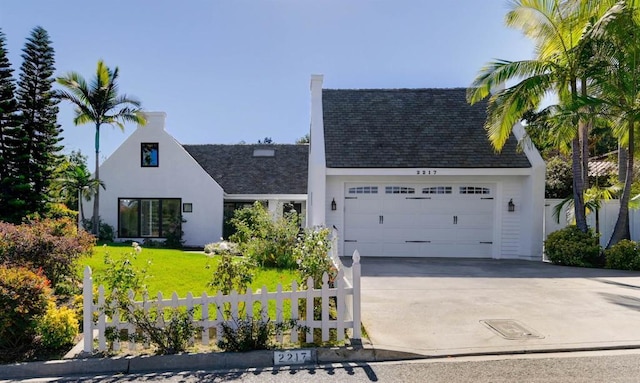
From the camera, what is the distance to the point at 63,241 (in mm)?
6621

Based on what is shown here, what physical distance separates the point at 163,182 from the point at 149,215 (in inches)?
66.1

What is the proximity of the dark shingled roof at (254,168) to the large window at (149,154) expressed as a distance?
318 centimetres

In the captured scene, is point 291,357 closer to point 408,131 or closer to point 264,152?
point 408,131

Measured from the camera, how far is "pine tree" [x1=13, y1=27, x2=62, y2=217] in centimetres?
1515

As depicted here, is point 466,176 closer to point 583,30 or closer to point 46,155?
point 583,30

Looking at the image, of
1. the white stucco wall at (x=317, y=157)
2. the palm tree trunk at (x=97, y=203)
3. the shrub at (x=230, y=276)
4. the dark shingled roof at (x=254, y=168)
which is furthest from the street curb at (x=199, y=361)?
the dark shingled roof at (x=254, y=168)

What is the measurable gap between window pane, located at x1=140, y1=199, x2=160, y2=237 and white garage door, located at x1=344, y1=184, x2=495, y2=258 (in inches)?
396

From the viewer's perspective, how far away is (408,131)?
13281mm

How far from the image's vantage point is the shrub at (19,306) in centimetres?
456

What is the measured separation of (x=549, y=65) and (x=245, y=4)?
8.28 meters

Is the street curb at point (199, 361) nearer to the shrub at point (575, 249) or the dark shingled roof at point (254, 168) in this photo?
the shrub at point (575, 249)

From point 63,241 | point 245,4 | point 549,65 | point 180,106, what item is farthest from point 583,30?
point 180,106

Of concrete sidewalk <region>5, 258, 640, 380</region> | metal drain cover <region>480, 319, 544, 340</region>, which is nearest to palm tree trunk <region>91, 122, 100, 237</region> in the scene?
concrete sidewalk <region>5, 258, 640, 380</region>

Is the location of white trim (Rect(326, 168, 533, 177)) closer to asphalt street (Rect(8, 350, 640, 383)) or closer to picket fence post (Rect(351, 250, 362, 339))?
picket fence post (Rect(351, 250, 362, 339))
